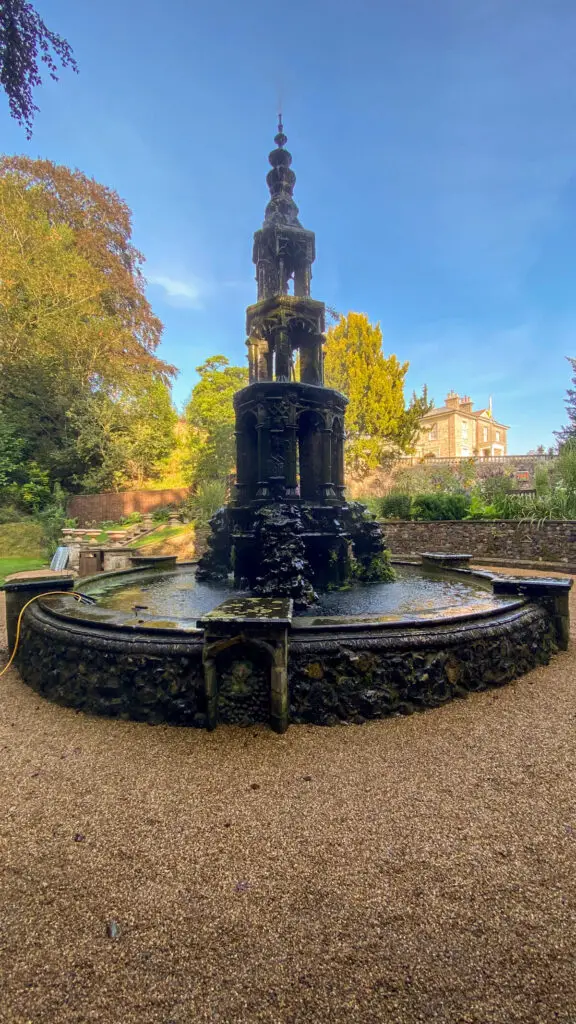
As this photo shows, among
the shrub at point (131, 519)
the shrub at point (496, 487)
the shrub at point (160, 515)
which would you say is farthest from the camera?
the shrub at point (160, 515)

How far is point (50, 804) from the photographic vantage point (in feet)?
8.47

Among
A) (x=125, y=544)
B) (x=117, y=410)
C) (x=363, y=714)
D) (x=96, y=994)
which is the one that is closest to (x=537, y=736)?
(x=363, y=714)

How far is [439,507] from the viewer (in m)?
15.9

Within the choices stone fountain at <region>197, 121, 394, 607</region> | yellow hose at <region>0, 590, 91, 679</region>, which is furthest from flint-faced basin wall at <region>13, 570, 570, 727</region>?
stone fountain at <region>197, 121, 394, 607</region>

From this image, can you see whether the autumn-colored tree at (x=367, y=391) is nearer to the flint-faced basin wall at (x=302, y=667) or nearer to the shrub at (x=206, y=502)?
the shrub at (x=206, y=502)

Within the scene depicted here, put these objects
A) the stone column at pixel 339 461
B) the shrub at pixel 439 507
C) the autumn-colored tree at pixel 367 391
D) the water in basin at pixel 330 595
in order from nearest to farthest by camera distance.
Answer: the water in basin at pixel 330 595, the stone column at pixel 339 461, the shrub at pixel 439 507, the autumn-colored tree at pixel 367 391

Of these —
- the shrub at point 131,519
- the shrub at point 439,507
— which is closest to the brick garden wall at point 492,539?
the shrub at point 439,507

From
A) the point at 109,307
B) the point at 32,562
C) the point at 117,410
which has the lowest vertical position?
the point at 32,562

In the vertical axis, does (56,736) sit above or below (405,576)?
below

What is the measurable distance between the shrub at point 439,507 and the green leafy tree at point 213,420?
10.8 meters

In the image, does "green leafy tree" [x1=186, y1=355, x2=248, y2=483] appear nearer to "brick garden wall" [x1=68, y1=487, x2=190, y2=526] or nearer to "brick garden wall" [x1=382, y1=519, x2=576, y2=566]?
"brick garden wall" [x1=68, y1=487, x2=190, y2=526]

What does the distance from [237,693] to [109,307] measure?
91.7 feet

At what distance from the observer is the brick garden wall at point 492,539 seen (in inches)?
500

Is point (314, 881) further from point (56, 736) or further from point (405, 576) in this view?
point (405, 576)
